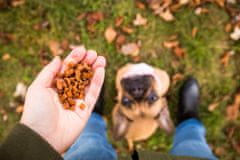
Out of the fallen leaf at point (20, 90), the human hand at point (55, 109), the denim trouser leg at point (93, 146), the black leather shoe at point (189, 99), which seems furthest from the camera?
the fallen leaf at point (20, 90)

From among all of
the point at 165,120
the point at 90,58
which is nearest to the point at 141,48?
the point at 165,120

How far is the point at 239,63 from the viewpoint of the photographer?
358cm

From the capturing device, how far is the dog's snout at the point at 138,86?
3.10 metres

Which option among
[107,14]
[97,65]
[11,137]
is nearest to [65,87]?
[97,65]

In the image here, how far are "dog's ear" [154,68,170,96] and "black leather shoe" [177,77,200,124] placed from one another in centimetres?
19

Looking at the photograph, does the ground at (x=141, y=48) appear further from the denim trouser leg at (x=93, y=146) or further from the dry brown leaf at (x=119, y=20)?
the denim trouser leg at (x=93, y=146)

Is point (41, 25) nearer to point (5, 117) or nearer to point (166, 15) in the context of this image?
point (5, 117)

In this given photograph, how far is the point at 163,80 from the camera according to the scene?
3467 millimetres

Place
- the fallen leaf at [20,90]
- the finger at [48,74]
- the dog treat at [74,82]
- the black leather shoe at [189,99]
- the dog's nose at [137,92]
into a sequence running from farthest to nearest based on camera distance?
1. the fallen leaf at [20,90]
2. the black leather shoe at [189,99]
3. the dog's nose at [137,92]
4. the dog treat at [74,82]
5. the finger at [48,74]

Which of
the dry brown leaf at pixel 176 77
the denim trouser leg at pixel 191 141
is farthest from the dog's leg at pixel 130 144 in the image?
the dry brown leaf at pixel 176 77

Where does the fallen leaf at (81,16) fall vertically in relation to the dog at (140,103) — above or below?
above

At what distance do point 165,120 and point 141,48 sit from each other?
82 cm

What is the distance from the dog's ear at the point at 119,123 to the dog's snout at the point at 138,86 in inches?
13.7

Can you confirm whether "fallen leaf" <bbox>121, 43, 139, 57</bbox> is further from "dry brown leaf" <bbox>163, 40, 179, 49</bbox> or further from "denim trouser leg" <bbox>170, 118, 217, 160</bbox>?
"denim trouser leg" <bbox>170, 118, 217, 160</bbox>
